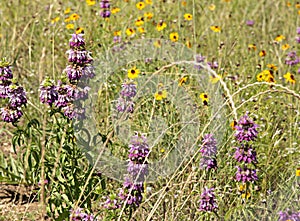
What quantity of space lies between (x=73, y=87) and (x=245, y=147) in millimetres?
833

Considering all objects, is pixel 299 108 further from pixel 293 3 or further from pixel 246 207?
pixel 293 3

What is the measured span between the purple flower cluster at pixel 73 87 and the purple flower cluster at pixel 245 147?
726 mm

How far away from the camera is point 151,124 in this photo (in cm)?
301

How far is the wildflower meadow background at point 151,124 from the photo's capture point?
2.20 metres

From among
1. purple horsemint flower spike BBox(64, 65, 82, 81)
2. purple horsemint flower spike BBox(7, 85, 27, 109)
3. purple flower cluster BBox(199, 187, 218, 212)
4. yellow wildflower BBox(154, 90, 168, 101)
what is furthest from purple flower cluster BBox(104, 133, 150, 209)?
yellow wildflower BBox(154, 90, 168, 101)

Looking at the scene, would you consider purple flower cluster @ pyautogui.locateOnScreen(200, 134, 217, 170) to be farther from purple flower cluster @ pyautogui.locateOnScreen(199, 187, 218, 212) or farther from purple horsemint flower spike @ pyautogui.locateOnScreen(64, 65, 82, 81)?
purple horsemint flower spike @ pyautogui.locateOnScreen(64, 65, 82, 81)

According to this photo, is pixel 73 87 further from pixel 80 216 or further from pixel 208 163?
pixel 208 163

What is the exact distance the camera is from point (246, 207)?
7.59 ft

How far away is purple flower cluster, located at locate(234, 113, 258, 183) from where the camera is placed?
2.15 m

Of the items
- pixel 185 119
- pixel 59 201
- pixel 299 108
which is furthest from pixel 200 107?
pixel 59 201

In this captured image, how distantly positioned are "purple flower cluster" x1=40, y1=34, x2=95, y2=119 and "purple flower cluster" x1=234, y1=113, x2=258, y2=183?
28.6 inches

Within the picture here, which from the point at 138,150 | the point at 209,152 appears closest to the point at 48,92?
the point at 138,150

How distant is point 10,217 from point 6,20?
267cm

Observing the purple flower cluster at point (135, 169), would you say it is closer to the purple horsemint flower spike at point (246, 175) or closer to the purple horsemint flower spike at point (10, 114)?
the purple horsemint flower spike at point (246, 175)
